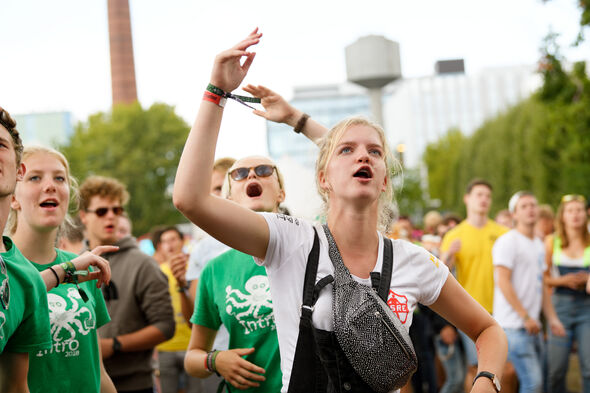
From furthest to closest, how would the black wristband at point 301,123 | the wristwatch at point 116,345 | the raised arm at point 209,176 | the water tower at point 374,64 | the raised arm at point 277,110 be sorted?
the water tower at point 374,64 → the wristwatch at point 116,345 → the black wristband at point 301,123 → the raised arm at point 277,110 → the raised arm at point 209,176

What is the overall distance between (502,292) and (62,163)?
4.59 m

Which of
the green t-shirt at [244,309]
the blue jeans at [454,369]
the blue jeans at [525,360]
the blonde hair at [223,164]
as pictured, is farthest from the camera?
the blue jeans at [454,369]

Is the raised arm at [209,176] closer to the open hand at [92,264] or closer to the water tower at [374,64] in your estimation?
the open hand at [92,264]

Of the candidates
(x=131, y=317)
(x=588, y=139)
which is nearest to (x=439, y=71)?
(x=588, y=139)

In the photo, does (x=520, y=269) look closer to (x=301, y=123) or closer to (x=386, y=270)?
(x=301, y=123)

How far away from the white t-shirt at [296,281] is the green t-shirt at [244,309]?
89cm

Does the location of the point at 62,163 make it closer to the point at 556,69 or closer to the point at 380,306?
the point at 380,306

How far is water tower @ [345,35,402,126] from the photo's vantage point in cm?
840

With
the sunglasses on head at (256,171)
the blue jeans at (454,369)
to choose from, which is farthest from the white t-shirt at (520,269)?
the sunglasses on head at (256,171)

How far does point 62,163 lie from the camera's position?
3.68 metres

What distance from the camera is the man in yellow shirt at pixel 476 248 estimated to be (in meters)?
7.46

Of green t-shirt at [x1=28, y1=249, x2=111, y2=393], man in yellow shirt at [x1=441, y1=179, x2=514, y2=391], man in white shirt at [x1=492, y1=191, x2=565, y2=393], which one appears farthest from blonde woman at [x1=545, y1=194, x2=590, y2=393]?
green t-shirt at [x1=28, y1=249, x2=111, y2=393]

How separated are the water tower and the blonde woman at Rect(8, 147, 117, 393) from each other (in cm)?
535

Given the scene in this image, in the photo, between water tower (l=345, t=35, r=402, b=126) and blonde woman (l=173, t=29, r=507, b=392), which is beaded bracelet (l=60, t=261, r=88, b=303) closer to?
blonde woman (l=173, t=29, r=507, b=392)
